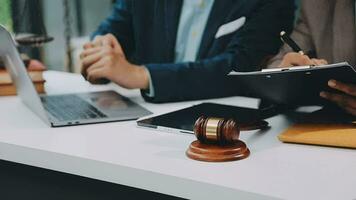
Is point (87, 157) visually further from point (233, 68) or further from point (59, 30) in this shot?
point (59, 30)

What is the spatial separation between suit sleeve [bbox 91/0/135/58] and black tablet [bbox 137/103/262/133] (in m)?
0.65

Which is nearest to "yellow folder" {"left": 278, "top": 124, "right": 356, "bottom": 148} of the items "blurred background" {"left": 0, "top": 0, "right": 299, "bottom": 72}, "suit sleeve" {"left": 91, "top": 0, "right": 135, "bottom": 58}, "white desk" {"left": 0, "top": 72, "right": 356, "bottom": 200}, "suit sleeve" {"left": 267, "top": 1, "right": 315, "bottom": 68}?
"white desk" {"left": 0, "top": 72, "right": 356, "bottom": 200}

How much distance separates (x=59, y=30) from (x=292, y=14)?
1587 millimetres

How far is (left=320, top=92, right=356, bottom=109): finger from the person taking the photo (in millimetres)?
1099

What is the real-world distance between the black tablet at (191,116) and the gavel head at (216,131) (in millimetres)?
133

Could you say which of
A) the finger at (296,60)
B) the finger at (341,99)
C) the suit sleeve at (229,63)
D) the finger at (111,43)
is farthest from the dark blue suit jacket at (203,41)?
the finger at (341,99)

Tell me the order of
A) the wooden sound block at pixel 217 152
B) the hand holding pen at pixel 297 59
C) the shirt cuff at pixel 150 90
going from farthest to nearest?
the shirt cuff at pixel 150 90, the hand holding pen at pixel 297 59, the wooden sound block at pixel 217 152

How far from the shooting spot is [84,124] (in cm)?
118

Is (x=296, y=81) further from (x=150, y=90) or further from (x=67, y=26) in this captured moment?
(x=67, y=26)

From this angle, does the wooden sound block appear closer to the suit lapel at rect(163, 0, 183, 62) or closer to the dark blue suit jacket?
the dark blue suit jacket

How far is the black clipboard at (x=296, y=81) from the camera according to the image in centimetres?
97

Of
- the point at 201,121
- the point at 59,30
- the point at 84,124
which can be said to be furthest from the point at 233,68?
the point at 59,30

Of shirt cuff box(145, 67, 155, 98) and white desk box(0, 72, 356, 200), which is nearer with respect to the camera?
white desk box(0, 72, 356, 200)

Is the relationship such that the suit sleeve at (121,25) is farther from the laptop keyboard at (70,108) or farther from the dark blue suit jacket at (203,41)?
the laptop keyboard at (70,108)
